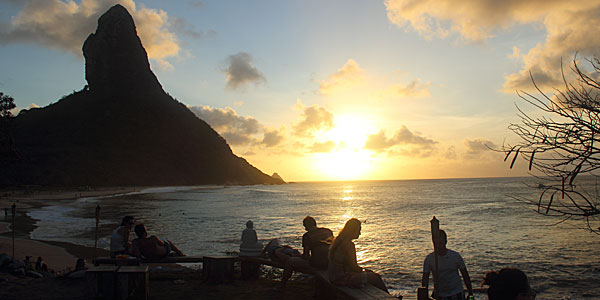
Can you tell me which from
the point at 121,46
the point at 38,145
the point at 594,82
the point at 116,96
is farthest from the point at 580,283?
the point at 121,46

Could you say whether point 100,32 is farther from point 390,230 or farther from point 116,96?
point 390,230

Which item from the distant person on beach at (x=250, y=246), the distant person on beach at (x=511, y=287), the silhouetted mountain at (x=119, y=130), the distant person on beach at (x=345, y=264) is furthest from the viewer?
the silhouetted mountain at (x=119, y=130)

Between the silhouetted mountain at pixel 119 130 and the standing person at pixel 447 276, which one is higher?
the silhouetted mountain at pixel 119 130

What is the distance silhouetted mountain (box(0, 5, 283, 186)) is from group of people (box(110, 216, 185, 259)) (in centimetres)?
9559

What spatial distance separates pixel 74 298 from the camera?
6488 millimetres

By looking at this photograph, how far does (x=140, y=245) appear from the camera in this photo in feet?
25.5

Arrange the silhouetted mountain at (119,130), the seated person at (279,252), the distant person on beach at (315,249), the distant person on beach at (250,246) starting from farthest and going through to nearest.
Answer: the silhouetted mountain at (119,130), the distant person on beach at (250,246), the seated person at (279,252), the distant person on beach at (315,249)

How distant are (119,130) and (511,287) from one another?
13727 centimetres

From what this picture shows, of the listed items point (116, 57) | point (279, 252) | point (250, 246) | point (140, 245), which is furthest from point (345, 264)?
point (116, 57)

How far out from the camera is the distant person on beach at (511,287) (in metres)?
2.98

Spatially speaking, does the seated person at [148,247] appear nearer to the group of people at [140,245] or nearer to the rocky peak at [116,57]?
the group of people at [140,245]

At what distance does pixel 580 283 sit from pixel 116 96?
471 feet

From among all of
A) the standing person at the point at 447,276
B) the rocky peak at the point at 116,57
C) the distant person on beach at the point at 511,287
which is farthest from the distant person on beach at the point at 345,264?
the rocky peak at the point at 116,57

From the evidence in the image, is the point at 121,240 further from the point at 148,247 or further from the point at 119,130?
the point at 119,130
